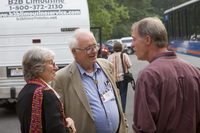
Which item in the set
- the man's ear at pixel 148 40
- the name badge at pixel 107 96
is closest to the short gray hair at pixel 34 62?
the name badge at pixel 107 96

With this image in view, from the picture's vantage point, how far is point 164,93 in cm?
251

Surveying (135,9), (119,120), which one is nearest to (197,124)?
(119,120)

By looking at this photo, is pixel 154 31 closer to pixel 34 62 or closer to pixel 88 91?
pixel 34 62

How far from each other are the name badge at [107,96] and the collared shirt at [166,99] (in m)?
1.00

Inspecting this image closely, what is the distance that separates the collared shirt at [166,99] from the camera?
249 cm

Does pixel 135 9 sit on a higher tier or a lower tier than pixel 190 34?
higher

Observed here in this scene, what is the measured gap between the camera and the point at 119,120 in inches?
148

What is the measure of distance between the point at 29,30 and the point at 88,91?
215 inches

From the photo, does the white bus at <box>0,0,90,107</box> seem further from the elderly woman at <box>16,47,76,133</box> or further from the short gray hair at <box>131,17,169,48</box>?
the short gray hair at <box>131,17,169,48</box>

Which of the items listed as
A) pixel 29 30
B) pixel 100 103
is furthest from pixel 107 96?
pixel 29 30

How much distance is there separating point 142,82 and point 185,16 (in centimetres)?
1339

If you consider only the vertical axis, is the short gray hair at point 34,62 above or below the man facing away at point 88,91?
above

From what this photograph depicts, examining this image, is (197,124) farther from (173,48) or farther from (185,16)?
(173,48)

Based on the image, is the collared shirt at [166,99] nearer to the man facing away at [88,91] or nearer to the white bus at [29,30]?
the man facing away at [88,91]
